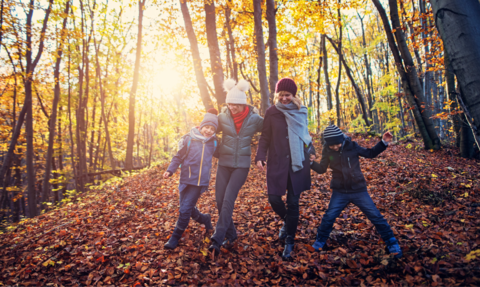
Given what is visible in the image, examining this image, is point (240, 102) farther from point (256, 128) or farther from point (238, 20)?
point (238, 20)

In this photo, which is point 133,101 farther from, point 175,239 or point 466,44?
point 466,44

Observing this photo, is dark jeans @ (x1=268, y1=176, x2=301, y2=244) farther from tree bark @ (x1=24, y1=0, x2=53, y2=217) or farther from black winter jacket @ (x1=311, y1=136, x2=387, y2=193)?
tree bark @ (x1=24, y1=0, x2=53, y2=217)

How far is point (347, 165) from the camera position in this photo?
2971 millimetres

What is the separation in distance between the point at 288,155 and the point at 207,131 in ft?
4.38

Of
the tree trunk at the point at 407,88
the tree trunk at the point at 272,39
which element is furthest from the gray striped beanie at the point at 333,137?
the tree trunk at the point at 407,88

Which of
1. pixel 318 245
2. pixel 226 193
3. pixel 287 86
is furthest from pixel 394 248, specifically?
pixel 287 86

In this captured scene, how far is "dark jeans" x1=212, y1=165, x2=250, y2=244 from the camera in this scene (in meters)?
3.17

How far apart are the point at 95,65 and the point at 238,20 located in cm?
1039

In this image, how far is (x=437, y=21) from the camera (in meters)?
2.70

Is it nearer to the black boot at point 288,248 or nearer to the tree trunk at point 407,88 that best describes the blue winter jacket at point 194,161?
the black boot at point 288,248

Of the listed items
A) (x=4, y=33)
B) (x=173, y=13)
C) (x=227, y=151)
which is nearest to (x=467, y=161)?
(x=227, y=151)

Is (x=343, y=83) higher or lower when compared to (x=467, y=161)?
higher

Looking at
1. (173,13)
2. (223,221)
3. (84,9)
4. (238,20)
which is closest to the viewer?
(223,221)

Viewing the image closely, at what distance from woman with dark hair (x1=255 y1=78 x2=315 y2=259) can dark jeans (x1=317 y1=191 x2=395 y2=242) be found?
42cm
